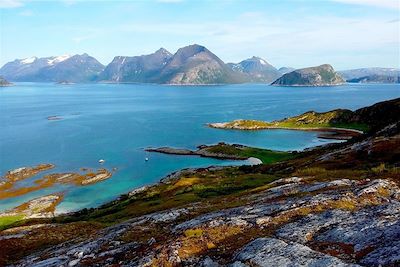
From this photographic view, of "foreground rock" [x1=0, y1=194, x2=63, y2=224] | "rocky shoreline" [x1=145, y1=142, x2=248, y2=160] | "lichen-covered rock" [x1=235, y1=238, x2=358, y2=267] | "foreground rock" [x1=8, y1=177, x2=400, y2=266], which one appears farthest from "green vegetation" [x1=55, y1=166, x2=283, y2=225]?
"rocky shoreline" [x1=145, y1=142, x2=248, y2=160]

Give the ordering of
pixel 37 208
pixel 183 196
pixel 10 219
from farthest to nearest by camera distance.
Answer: pixel 37 208
pixel 10 219
pixel 183 196

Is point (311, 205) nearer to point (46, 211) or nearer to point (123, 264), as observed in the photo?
point (123, 264)

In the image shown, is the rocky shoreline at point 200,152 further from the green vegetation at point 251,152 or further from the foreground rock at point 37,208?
the foreground rock at point 37,208

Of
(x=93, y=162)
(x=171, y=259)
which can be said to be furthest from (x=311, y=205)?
(x=93, y=162)

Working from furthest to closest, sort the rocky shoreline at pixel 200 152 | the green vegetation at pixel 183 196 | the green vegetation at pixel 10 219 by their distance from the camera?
1. the rocky shoreline at pixel 200 152
2. the green vegetation at pixel 10 219
3. the green vegetation at pixel 183 196

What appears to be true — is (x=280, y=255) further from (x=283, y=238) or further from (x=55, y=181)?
(x=55, y=181)

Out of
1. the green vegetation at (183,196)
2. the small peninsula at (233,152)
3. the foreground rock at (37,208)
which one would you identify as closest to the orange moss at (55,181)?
the foreground rock at (37,208)

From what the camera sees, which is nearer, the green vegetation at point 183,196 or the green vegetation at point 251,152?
the green vegetation at point 183,196

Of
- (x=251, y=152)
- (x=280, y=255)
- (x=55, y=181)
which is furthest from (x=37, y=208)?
(x=280, y=255)

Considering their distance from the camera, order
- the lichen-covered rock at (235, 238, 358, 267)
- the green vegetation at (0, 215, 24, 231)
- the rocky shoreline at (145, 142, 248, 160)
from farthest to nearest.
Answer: the rocky shoreline at (145, 142, 248, 160) < the green vegetation at (0, 215, 24, 231) < the lichen-covered rock at (235, 238, 358, 267)

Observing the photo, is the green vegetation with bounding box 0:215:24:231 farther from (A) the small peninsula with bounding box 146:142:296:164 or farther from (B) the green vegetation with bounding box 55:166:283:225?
(A) the small peninsula with bounding box 146:142:296:164

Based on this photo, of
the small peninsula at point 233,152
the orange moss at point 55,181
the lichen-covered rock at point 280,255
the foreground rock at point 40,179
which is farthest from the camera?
the small peninsula at point 233,152
